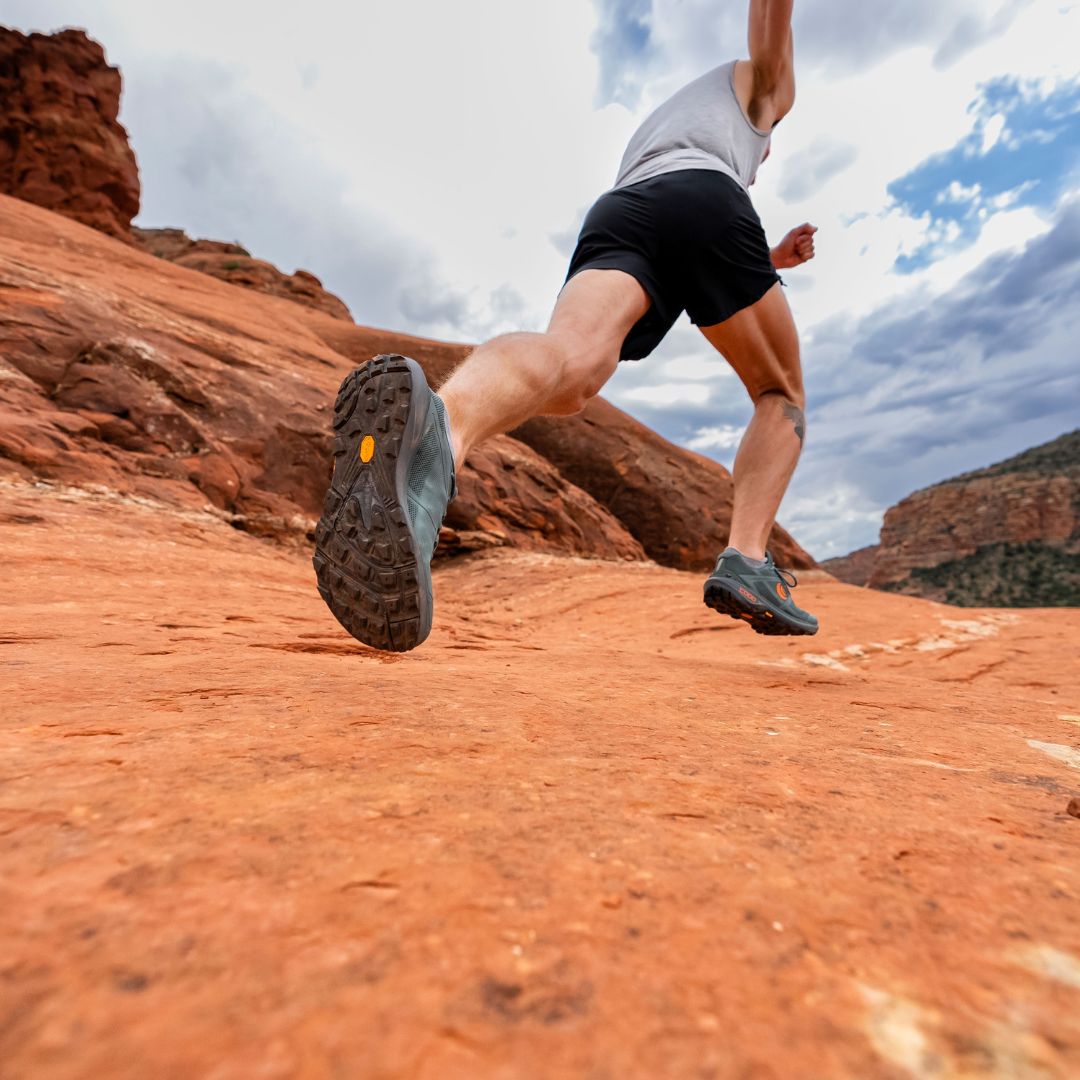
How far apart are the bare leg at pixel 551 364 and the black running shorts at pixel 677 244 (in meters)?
0.09

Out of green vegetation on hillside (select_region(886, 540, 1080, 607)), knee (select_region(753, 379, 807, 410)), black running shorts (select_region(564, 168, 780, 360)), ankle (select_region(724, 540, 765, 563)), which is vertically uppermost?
green vegetation on hillside (select_region(886, 540, 1080, 607))

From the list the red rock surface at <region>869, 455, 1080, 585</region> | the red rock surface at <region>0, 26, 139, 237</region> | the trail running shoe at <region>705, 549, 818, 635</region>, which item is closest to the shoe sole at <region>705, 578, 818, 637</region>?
the trail running shoe at <region>705, 549, 818, 635</region>

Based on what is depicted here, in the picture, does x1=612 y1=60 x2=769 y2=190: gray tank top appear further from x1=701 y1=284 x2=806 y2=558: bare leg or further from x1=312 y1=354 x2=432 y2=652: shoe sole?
x1=312 y1=354 x2=432 y2=652: shoe sole

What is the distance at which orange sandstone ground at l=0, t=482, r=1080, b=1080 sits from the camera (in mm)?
382

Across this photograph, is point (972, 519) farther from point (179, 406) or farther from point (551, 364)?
point (551, 364)

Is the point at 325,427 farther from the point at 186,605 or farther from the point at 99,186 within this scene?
the point at 99,186

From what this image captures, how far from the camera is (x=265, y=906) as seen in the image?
49 cm

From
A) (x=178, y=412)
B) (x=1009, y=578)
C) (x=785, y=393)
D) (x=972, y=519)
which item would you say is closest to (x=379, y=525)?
(x=785, y=393)

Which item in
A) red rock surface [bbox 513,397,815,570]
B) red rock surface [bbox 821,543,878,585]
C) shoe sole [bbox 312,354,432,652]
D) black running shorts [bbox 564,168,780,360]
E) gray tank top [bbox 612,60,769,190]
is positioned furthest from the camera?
red rock surface [bbox 821,543,878,585]

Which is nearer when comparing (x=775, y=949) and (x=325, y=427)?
(x=775, y=949)

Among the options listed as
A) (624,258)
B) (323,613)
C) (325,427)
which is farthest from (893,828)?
(325,427)

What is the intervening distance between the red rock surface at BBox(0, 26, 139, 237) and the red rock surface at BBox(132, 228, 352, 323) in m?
1.73

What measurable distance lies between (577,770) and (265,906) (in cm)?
46

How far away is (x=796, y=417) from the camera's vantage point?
7.96 ft
